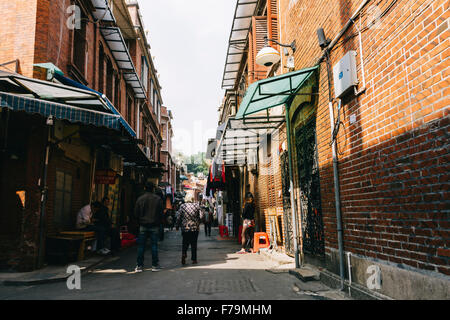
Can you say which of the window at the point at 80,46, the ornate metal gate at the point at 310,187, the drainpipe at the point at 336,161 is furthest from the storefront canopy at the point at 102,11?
the drainpipe at the point at 336,161

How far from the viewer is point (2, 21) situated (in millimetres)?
8500

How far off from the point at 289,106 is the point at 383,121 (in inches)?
176

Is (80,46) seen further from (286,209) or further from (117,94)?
(286,209)

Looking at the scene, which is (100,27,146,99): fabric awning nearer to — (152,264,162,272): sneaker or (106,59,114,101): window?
(106,59,114,101): window

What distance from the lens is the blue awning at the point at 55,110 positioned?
6.23 m

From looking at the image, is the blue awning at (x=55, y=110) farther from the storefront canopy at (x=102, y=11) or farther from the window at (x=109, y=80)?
the window at (x=109, y=80)

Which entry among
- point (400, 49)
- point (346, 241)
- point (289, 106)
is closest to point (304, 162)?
point (289, 106)

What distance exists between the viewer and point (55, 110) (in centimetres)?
673

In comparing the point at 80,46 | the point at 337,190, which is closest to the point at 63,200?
the point at 80,46

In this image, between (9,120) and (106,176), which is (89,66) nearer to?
(106,176)

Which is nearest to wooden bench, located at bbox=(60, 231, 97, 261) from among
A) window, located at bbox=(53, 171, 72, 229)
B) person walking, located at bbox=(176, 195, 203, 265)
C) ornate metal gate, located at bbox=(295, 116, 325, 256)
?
window, located at bbox=(53, 171, 72, 229)

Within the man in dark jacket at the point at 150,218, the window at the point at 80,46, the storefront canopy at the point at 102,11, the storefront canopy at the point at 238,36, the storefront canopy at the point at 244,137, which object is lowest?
the man in dark jacket at the point at 150,218

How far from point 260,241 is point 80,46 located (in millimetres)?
8819

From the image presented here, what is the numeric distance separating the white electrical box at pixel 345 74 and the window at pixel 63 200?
7286 mm
